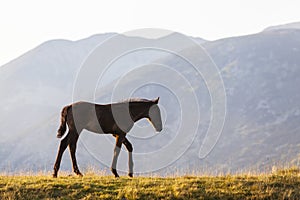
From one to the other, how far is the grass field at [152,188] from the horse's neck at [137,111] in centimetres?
263

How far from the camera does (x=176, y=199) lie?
12.4m

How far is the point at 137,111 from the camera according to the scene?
1581 centimetres

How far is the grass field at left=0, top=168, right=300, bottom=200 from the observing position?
1259cm

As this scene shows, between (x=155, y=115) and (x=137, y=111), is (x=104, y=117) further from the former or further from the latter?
(x=155, y=115)

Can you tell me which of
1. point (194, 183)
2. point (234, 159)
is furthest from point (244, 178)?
point (234, 159)

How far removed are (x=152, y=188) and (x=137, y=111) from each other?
3.72 metres

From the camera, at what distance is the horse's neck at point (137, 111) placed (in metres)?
15.8

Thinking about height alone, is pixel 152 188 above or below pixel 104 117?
below

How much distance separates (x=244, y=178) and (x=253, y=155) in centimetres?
19136

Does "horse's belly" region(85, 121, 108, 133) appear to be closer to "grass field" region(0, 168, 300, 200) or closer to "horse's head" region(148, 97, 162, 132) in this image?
"horse's head" region(148, 97, 162, 132)

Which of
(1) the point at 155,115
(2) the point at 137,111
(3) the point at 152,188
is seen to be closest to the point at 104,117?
(2) the point at 137,111

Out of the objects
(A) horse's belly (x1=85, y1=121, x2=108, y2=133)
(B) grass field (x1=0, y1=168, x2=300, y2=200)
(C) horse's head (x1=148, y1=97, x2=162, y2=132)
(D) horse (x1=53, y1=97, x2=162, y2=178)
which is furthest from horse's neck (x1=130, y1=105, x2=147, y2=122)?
(B) grass field (x1=0, y1=168, x2=300, y2=200)

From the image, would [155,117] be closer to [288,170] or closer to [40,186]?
[40,186]

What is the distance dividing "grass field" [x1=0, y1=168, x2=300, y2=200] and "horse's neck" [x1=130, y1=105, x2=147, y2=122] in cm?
263
